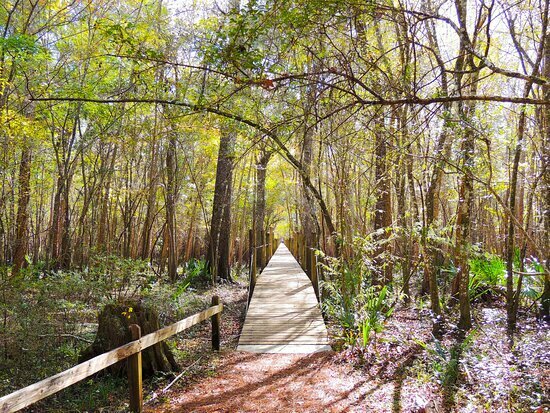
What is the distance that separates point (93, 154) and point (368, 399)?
13.5m

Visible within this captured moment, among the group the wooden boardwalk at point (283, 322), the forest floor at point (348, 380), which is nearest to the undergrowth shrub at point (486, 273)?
the forest floor at point (348, 380)

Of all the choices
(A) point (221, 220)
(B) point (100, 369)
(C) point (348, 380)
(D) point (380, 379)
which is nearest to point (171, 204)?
(A) point (221, 220)

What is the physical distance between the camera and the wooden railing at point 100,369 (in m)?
2.63

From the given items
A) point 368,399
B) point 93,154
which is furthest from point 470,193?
point 93,154

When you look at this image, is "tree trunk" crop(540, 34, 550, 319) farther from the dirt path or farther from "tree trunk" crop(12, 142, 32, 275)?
A: "tree trunk" crop(12, 142, 32, 275)

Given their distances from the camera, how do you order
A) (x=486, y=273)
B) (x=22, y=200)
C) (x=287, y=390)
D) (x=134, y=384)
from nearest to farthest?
(x=134, y=384), (x=287, y=390), (x=486, y=273), (x=22, y=200)

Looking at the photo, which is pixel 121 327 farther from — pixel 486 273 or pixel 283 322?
pixel 486 273

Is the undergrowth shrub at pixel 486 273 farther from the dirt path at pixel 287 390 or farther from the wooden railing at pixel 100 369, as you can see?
the wooden railing at pixel 100 369

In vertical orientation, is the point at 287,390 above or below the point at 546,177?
below

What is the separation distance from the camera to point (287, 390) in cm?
477

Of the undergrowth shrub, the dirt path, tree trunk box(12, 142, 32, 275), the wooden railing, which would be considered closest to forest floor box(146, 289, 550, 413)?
the dirt path

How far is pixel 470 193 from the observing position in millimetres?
6148

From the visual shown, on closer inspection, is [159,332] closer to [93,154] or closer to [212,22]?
[212,22]

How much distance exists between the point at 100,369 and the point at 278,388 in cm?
208
